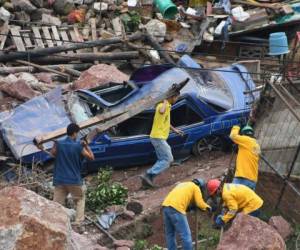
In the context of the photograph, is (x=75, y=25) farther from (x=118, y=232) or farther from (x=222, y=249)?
(x=222, y=249)

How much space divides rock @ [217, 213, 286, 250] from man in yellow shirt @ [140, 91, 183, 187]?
350cm

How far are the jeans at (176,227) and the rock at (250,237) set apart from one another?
68 centimetres

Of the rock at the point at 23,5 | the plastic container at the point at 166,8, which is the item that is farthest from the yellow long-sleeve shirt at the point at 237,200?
the plastic container at the point at 166,8

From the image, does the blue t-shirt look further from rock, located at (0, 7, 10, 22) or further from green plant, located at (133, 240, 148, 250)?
rock, located at (0, 7, 10, 22)

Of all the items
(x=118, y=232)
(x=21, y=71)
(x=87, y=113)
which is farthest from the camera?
(x=21, y=71)

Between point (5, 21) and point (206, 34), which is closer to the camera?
point (5, 21)

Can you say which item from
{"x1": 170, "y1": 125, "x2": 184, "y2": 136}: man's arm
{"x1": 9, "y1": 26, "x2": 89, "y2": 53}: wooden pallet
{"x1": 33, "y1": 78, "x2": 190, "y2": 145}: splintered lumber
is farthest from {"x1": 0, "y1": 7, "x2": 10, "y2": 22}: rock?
{"x1": 170, "y1": 125, "x2": 184, "y2": 136}: man's arm

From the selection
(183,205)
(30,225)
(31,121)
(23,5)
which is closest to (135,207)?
(183,205)

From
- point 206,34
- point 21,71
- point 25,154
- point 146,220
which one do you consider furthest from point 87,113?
point 206,34

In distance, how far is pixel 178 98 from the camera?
14.0m

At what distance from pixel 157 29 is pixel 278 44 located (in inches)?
115

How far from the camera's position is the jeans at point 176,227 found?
408 inches

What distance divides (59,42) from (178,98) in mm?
5395

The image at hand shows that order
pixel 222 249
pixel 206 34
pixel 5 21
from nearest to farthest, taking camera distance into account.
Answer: pixel 222 249, pixel 5 21, pixel 206 34
